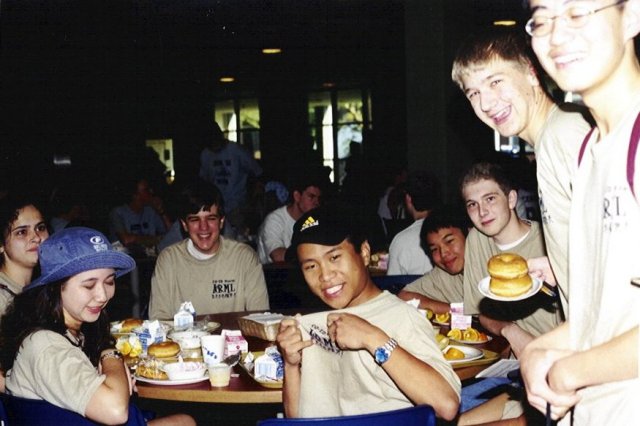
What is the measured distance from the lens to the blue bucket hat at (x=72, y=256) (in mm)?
3078

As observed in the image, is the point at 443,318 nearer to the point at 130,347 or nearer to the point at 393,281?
the point at 393,281

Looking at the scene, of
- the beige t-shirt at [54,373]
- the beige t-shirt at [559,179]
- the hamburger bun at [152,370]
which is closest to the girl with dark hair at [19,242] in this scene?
the hamburger bun at [152,370]

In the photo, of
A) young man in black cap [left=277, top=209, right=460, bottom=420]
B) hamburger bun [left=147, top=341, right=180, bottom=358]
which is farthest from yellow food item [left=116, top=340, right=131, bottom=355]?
young man in black cap [left=277, top=209, right=460, bottom=420]

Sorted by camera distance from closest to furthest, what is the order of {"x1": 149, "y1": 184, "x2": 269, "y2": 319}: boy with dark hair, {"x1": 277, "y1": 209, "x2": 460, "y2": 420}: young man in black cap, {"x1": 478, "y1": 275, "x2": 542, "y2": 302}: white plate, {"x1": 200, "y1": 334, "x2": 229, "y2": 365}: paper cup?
{"x1": 277, "y1": 209, "x2": 460, "y2": 420}: young man in black cap
{"x1": 478, "y1": 275, "x2": 542, "y2": 302}: white plate
{"x1": 200, "y1": 334, "x2": 229, "y2": 365}: paper cup
{"x1": 149, "y1": 184, "x2": 269, "y2": 319}: boy with dark hair

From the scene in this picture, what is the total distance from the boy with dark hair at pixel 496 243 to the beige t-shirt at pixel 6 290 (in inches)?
87.3

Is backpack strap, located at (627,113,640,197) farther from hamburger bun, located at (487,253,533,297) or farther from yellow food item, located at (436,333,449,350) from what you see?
yellow food item, located at (436,333,449,350)

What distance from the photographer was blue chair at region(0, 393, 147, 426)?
102 inches

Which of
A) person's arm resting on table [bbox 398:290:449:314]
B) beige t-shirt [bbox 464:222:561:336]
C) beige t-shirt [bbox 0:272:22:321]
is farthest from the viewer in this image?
person's arm resting on table [bbox 398:290:449:314]

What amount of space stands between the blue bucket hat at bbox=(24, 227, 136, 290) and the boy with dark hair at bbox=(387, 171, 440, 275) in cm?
275

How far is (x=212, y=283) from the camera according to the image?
5.08 meters

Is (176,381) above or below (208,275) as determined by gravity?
below

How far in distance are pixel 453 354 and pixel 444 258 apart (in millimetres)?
1369

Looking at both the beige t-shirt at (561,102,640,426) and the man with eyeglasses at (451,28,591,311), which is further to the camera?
the man with eyeglasses at (451,28,591,311)

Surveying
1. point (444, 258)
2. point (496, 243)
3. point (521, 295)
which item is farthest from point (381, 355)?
point (444, 258)
